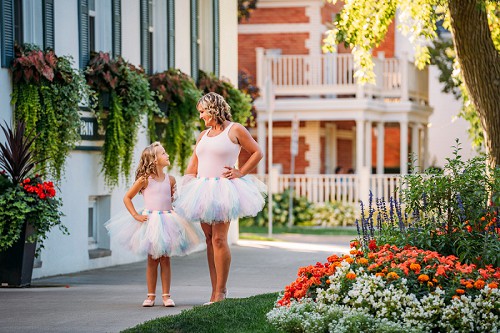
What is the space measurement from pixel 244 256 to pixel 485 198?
9622 mm

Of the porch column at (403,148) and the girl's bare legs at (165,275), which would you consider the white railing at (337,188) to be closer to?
the porch column at (403,148)

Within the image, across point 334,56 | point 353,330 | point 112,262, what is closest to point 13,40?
point 112,262

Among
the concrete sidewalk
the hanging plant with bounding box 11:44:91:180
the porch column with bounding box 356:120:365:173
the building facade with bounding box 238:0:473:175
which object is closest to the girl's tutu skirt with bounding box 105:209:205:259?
the concrete sidewalk

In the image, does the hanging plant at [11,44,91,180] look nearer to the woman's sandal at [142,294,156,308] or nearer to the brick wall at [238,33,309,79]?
the woman's sandal at [142,294,156,308]

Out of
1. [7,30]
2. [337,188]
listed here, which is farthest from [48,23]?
[337,188]

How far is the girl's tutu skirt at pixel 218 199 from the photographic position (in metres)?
11.2

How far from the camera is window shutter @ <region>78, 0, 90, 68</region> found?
653 inches

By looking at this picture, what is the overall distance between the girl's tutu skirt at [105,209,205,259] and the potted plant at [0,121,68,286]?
5.16 feet

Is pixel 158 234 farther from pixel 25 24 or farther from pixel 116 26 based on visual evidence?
pixel 116 26

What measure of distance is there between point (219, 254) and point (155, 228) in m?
0.75

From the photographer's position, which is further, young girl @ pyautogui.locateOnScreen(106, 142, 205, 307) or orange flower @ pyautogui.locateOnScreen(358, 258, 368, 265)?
young girl @ pyautogui.locateOnScreen(106, 142, 205, 307)

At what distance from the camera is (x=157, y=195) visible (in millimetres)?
11891

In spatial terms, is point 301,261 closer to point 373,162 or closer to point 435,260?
point 435,260

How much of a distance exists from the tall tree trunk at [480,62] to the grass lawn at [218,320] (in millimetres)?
5543
